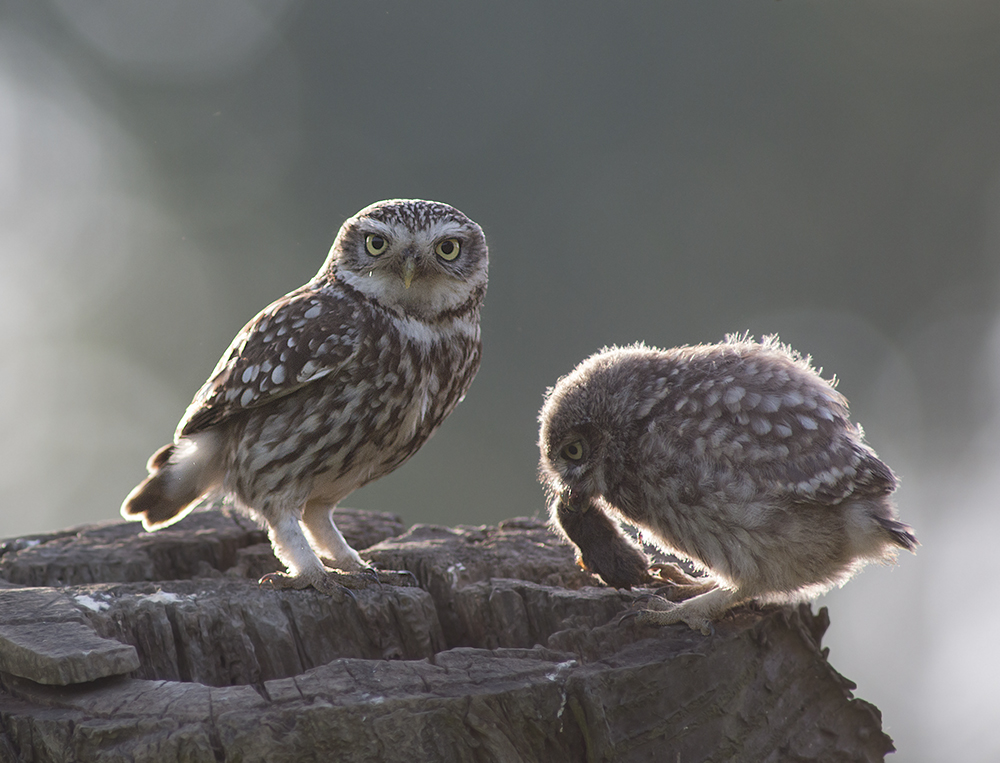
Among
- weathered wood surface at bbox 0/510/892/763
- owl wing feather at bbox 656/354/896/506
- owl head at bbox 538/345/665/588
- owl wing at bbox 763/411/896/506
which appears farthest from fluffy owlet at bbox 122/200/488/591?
owl wing at bbox 763/411/896/506

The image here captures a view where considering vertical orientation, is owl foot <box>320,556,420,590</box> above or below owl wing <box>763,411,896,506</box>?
above

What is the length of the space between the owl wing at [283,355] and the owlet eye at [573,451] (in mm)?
805

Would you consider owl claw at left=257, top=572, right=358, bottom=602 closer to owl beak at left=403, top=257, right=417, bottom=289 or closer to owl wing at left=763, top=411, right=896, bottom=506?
owl beak at left=403, top=257, right=417, bottom=289

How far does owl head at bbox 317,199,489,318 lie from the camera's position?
3234 mm

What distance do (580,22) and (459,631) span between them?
7749mm

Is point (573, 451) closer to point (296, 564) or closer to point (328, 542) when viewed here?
point (296, 564)

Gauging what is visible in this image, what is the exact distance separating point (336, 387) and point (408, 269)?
0.47m

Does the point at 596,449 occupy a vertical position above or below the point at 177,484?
below

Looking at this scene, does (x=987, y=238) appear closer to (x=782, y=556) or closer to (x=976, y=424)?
(x=976, y=424)

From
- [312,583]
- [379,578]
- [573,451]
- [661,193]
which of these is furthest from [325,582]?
[661,193]

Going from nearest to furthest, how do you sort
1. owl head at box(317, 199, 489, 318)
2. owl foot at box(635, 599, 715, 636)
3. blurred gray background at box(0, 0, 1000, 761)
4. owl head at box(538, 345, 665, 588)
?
1. owl foot at box(635, 599, 715, 636)
2. owl head at box(538, 345, 665, 588)
3. owl head at box(317, 199, 489, 318)
4. blurred gray background at box(0, 0, 1000, 761)

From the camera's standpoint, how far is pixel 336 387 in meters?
3.14

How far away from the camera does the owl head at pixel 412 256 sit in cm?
323

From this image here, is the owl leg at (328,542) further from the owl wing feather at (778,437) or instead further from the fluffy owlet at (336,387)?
the owl wing feather at (778,437)
